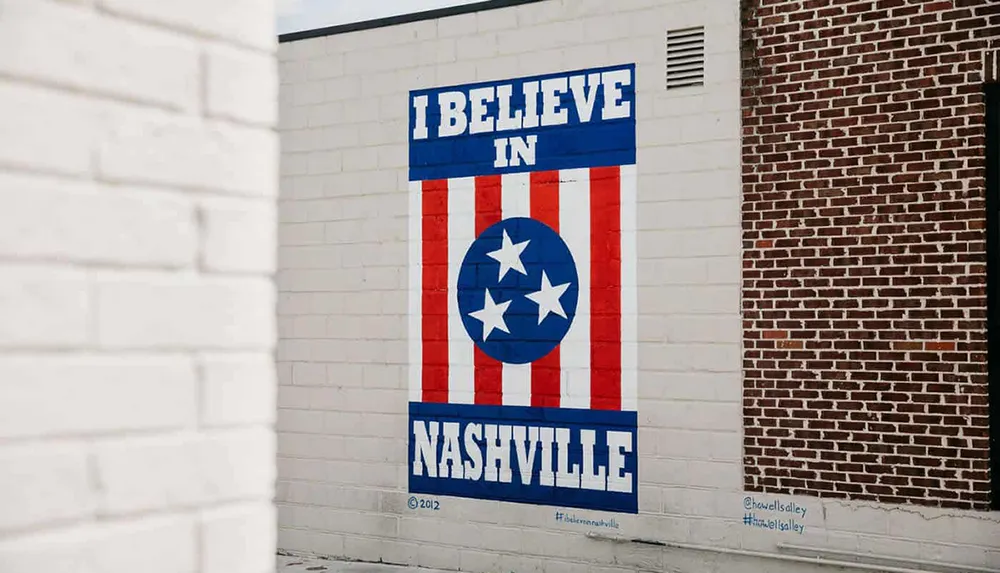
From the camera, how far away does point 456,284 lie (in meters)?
9.48

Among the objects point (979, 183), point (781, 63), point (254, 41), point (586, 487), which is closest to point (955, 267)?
point (979, 183)

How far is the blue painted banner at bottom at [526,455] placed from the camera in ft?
28.8

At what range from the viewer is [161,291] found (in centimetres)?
160

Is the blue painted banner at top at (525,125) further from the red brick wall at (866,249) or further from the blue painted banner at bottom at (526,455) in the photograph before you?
the blue painted banner at bottom at (526,455)

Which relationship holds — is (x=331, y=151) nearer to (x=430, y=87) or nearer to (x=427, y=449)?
(x=430, y=87)

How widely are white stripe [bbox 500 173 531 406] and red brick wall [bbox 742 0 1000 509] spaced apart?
5.97ft

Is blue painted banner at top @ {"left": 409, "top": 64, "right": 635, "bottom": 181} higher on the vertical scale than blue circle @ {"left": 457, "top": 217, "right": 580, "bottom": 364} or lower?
higher

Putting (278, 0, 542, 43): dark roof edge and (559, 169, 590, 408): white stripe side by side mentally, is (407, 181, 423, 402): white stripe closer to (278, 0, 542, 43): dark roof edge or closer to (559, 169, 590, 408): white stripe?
(559, 169, 590, 408): white stripe

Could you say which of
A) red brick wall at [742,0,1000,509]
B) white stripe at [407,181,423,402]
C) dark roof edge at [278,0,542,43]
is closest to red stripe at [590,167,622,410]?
red brick wall at [742,0,1000,509]

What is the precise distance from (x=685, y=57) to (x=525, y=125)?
1.42 metres

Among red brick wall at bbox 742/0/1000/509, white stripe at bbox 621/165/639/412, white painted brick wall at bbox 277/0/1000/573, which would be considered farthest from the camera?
white stripe at bbox 621/165/639/412

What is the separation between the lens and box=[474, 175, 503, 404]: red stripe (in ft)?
30.4

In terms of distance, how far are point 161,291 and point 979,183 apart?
7028 millimetres

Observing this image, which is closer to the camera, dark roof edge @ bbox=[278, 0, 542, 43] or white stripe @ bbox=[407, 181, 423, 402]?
dark roof edge @ bbox=[278, 0, 542, 43]
